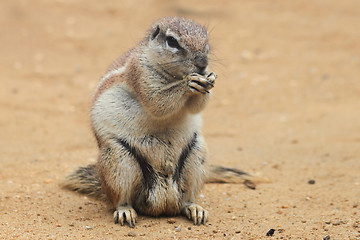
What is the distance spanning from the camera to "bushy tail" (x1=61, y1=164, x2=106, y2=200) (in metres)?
5.59

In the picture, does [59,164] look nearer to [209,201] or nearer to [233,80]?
[209,201]

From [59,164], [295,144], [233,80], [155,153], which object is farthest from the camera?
[233,80]

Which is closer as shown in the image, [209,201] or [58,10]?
[209,201]

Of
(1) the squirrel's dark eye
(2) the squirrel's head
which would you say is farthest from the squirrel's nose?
(1) the squirrel's dark eye

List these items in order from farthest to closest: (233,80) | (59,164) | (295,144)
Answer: (233,80)
(295,144)
(59,164)

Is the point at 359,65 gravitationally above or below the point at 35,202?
above

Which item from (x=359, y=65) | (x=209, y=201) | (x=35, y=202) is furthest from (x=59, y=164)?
(x=359, y=65)

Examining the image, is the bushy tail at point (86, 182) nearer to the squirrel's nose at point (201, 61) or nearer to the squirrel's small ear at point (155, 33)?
the squirrel's small ear at point (155, 33)

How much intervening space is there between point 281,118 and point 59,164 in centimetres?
412

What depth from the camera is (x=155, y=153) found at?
4.96 metres

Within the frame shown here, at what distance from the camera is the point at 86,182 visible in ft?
18.5

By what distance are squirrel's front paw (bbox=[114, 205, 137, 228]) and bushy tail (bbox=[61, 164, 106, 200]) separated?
0.63 meters

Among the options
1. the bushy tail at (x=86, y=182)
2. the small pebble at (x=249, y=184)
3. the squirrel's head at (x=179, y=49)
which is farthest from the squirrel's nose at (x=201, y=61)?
the small pebble at (x=249, y=184)

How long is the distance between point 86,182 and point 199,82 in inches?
74.2
